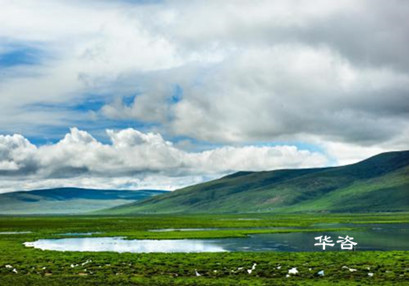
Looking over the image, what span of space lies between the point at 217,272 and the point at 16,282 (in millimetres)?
18337

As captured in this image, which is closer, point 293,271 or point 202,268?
point 293,271

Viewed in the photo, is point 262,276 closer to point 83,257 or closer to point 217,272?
point 217,272

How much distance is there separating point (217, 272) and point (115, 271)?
1021 centimetres

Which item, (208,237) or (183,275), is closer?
(183,275)

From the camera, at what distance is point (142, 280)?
45.0m

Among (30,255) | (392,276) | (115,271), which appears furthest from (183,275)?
(30,255)

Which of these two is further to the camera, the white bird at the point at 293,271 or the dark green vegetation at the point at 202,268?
the white bird at the point at 293,271


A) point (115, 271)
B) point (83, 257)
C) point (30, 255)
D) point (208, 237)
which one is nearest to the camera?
point (115, 271)

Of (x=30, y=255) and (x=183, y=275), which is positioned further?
(x=30, y=255)

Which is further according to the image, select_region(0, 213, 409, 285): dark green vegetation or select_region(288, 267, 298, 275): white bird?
select_region(288, 267, 298, 275): white bird

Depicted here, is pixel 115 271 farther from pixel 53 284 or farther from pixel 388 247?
pixel 388 247

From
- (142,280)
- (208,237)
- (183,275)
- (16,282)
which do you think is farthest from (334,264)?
(208,237)

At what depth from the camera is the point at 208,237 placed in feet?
328

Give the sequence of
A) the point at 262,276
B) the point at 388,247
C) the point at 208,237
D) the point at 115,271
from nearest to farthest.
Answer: the point at 262,276 < the point at 115,271 < the point at 388,247 < the point at 208,237
